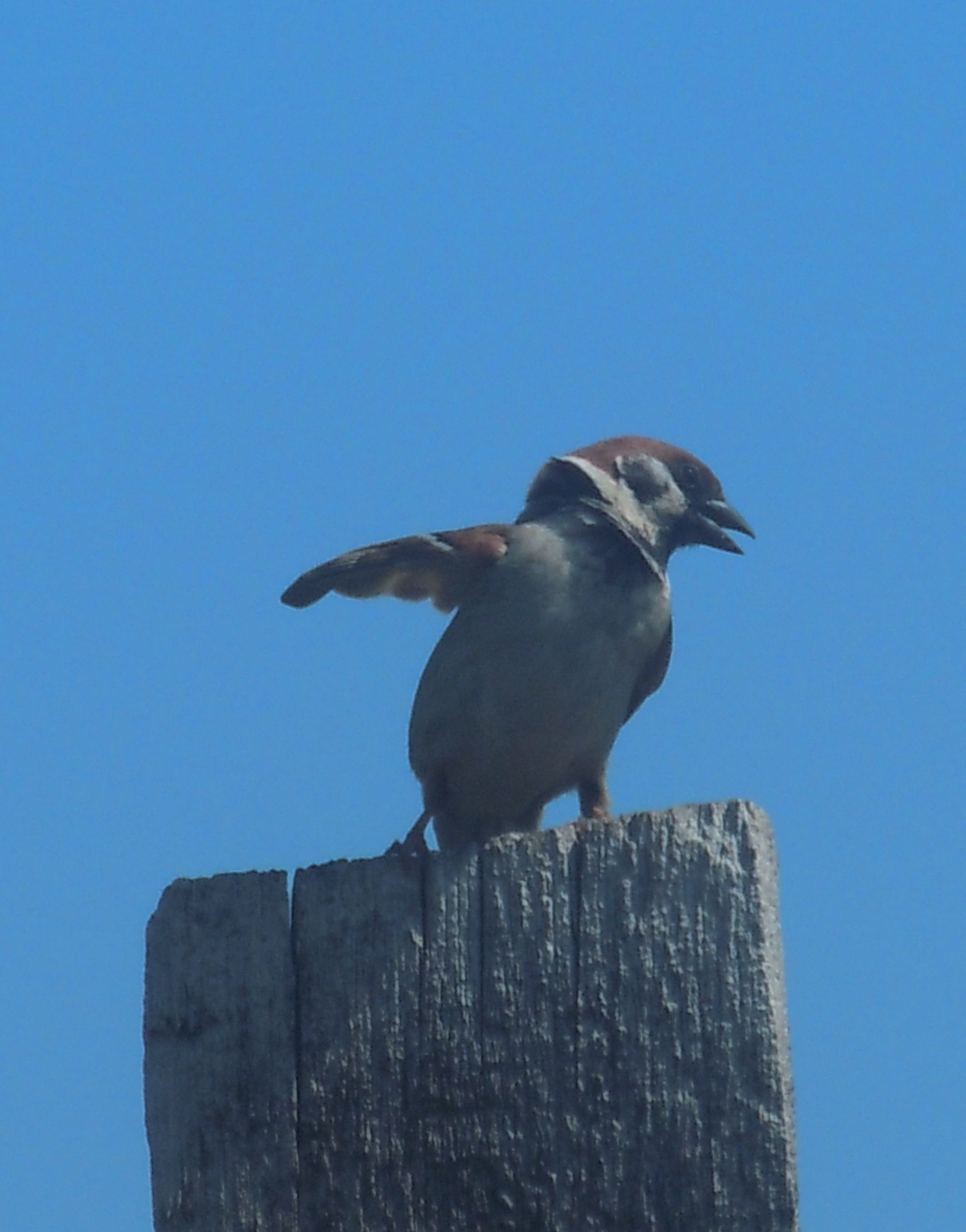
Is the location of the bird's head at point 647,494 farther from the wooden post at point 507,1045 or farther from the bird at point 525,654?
the wooden post at point 507,1045

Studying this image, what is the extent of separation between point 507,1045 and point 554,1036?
0.25ft

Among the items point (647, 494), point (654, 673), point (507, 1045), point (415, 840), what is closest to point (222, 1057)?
point (507, 1045)

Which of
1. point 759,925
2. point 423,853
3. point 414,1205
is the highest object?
point 423,853

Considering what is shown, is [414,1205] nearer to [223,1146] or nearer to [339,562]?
[223,1146]

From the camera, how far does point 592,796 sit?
5.16 m

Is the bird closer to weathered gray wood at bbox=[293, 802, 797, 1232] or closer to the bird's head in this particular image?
the bird's head

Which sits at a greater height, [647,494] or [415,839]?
[647,494]

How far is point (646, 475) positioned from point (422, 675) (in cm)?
107

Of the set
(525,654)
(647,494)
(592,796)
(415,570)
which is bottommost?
(592,796)

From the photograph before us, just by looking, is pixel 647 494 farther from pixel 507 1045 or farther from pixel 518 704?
pixel 507 1045

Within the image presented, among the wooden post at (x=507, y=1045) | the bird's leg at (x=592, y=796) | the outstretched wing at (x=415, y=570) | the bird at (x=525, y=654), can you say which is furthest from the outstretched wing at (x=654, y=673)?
the wooden post at (x=507, y=1045)


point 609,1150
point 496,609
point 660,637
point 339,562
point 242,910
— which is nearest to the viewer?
point 609,1150

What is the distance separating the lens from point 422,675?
5.20 m

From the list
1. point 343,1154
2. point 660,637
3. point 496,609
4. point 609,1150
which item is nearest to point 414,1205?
point 343,1154
